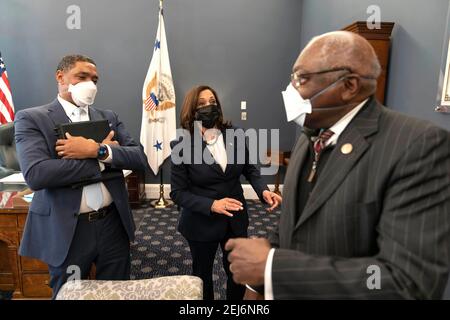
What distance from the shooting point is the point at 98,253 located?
1.66m

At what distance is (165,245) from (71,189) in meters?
1.96

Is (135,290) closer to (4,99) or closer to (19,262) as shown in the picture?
(19,262)

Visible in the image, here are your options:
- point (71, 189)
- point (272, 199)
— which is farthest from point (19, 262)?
point (272, 199)

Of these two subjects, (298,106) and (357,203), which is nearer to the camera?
(357,203)

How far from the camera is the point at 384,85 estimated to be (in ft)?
7.55

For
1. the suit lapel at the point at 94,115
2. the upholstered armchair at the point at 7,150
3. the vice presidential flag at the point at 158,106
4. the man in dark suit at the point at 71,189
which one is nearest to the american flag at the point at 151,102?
the vice presidential flag at the point at 158,106

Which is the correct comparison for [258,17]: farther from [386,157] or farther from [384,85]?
[386,157]

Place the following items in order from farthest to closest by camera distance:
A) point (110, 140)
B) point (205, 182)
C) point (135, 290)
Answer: point (205, 182), point (110, 140), point (135, 290)

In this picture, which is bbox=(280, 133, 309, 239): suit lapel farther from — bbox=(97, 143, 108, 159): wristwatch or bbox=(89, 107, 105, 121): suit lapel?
bbox=(89, 107, 105, 121): suit lapel

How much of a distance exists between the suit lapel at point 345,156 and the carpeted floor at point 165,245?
1821 millimetres

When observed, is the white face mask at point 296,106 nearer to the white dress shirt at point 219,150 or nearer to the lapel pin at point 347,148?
the lapel pin at point 347,148
